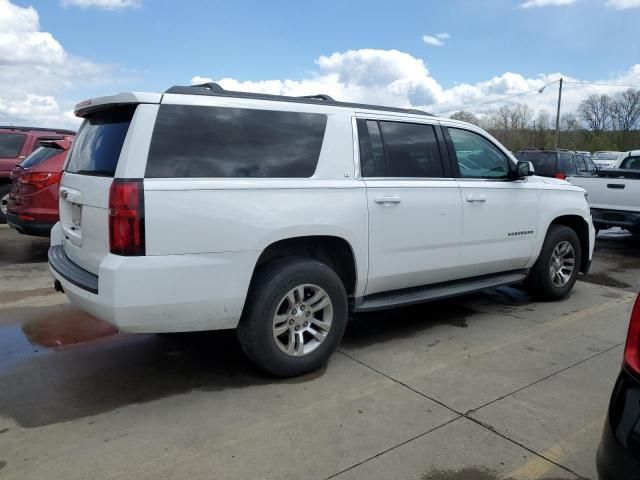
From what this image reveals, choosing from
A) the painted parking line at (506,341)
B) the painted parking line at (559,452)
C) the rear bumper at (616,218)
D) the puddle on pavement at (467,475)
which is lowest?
the puddle on pavement at (467,475)

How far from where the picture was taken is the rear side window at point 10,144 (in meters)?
10.7

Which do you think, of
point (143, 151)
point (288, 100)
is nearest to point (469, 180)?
point (288, 100)

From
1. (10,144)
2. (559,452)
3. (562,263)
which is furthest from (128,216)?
(10,144)

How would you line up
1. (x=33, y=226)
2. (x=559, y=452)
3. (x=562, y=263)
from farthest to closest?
(x=33, y=226), (x=562, y=263), (x=559, y=452)

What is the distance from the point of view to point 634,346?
7.21ft

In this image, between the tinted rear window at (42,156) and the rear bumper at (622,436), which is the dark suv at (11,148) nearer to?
the tinted rear window at (42,156)

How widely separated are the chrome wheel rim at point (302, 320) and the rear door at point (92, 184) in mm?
1217

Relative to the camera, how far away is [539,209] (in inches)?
218

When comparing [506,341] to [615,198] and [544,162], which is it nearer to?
[615,198]

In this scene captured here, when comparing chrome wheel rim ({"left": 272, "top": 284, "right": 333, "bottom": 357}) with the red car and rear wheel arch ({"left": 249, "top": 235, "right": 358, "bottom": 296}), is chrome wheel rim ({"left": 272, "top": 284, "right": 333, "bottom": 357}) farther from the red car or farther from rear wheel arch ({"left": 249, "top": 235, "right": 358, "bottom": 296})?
the red car

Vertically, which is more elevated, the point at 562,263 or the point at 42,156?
the point at 42,156

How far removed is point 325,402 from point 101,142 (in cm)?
226

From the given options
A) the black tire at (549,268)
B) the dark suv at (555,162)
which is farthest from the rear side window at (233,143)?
the dark suv at (555,162)

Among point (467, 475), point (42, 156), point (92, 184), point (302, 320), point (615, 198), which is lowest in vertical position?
point (467, 475)
